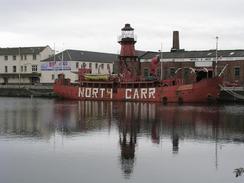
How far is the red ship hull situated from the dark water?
1681cm

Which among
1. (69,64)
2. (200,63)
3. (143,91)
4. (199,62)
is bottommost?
(143,91)

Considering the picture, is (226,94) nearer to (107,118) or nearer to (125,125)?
(107,118)

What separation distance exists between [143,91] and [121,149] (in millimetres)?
34681

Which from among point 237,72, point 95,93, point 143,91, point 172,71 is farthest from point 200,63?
point 95,93

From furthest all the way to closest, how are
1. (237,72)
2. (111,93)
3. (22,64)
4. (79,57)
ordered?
(22,64) → (79,57) → (237,72) → (111,93)

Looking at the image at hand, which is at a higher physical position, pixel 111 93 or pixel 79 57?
pixel 79 57

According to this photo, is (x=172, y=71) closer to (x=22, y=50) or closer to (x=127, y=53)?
(x=127, y=53)

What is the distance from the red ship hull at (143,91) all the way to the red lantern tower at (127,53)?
225cm

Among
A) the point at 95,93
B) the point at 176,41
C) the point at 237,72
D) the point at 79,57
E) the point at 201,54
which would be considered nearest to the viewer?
the point at 95,93

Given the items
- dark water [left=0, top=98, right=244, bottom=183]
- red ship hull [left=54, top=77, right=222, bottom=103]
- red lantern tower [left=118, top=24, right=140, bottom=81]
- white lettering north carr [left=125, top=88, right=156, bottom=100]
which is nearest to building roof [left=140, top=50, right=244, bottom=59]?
red lantern tower [left=118, top=24, right=140, bottom=81]

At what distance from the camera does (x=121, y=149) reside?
22891 mm

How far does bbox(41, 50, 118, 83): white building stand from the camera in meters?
79.5

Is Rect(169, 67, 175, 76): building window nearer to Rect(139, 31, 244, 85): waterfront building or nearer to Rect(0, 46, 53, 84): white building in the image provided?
Rect(139, 31, 244, 85): waterfront building

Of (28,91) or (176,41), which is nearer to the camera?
(28,91)
